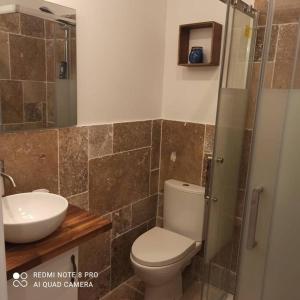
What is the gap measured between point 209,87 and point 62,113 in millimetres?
1112

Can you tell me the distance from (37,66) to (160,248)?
1403mm

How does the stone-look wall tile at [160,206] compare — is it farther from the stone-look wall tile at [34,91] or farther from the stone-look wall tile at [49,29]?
the stone-look wall tile at [49,29]

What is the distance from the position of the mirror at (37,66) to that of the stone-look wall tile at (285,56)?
1113mm

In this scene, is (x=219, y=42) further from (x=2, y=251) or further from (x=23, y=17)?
(x=2, y=251)

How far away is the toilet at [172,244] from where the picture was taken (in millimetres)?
1879

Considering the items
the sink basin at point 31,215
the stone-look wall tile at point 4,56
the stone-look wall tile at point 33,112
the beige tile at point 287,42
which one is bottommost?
the sink basin at point 31,215

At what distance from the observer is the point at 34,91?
1.55 m

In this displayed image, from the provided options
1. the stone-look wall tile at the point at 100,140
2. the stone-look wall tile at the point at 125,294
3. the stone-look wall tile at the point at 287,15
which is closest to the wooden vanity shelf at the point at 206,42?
the stone-look wall tile at the point at 287,15

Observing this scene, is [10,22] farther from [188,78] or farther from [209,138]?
[209,138]

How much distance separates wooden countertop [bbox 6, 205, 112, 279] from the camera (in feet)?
3.47

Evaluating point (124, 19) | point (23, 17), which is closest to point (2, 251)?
point (23, 17)

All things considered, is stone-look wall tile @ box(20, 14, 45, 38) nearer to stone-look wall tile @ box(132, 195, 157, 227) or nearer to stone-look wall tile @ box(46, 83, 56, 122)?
stone-look wall tile @ box(46, 83, 56, 122)

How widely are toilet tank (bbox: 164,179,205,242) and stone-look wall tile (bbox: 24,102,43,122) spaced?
1.16m

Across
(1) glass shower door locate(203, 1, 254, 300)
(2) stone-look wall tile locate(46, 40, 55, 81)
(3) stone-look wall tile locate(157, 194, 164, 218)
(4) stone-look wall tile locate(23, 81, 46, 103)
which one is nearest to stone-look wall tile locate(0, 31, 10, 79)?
(4) stone-look wall tile locate(23, 81, 46, 103)
